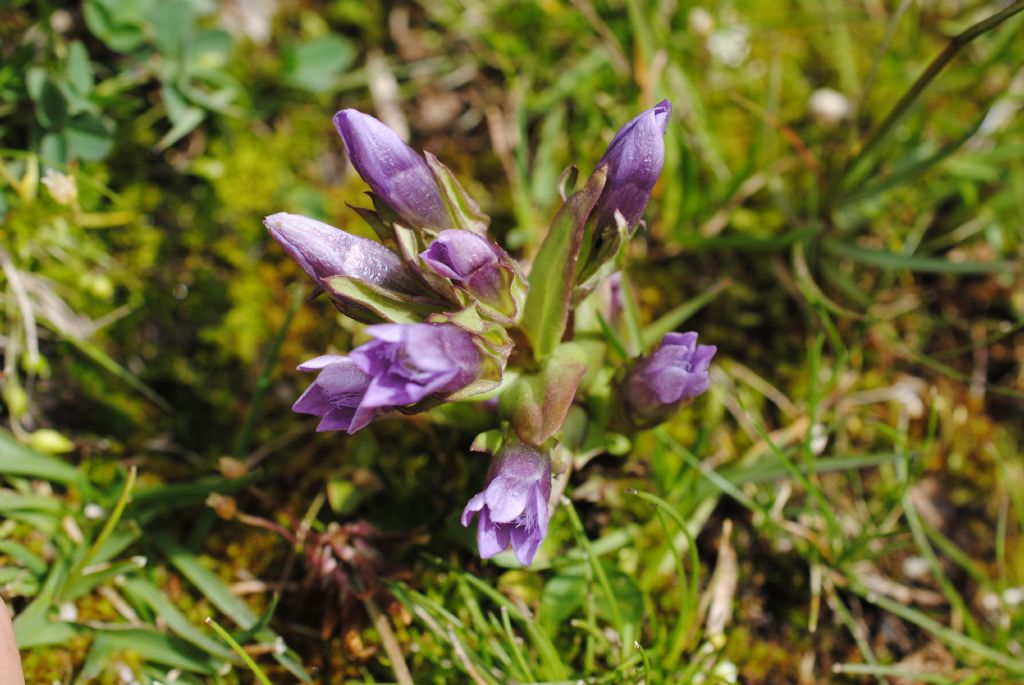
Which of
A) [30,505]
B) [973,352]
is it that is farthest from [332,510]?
[973,352]

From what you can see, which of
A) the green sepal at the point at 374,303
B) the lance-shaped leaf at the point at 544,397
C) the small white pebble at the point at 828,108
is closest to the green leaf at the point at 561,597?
the lance-shaped leaf at the point at 544,397

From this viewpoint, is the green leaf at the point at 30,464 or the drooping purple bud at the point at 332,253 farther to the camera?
the green leaf at the point at 30,464

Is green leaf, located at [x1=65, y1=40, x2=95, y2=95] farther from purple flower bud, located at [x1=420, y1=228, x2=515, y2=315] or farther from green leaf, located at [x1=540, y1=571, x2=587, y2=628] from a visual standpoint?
green leaf, located at [x1=540, y1=571, x2=587, y2=628]

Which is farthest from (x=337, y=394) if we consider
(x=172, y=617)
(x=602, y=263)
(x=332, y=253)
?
(x=172, y=617)

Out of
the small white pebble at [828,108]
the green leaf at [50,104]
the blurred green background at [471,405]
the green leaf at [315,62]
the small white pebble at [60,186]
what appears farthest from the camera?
the small white pebble at [828,108]

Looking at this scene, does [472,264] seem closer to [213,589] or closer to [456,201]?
[456,201]

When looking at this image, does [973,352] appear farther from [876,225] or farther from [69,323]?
[69,323]

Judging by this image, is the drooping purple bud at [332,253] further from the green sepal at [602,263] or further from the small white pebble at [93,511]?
the small white pebble at [93,511]

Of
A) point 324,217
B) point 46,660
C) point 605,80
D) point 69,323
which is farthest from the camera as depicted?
point 605,80
